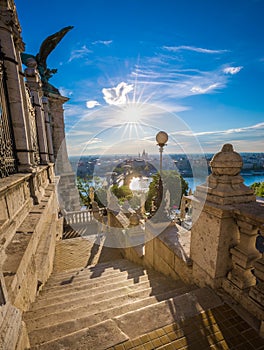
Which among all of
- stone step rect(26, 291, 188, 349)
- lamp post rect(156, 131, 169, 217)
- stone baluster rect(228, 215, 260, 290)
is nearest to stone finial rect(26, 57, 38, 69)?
lamp post rect(156, 131, 169, 217)

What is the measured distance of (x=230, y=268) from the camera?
88.8 inches

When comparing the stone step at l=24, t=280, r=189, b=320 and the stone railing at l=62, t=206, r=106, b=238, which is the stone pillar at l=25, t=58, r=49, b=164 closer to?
the stone railing at l=62, t=206, r=106, b=238

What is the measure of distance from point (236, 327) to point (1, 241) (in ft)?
8.68

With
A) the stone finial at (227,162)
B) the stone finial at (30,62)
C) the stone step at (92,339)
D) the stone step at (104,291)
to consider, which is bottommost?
the stone step at (104,291)

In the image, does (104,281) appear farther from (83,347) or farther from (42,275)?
(83,347)

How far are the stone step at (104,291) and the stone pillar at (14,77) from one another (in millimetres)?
3524

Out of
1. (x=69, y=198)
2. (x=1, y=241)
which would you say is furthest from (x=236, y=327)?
(x=69, y=198)

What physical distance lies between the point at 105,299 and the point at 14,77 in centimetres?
580

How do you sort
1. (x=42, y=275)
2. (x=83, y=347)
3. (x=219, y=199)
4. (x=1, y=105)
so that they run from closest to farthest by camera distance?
1. (x=83, y=347)
2. (x=219, y=199)
3. (x=42, y=275)
4. (x=1, y=105)

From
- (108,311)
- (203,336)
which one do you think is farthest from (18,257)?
(203,336)

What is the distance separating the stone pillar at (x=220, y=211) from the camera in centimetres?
207

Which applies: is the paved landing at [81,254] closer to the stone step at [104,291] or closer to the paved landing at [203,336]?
the stone step at [104,291]

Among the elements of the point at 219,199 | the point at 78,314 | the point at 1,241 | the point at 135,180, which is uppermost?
the point at 219,199

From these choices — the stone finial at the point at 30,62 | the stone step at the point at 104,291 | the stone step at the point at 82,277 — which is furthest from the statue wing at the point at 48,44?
the stone step at the point at 104,291
